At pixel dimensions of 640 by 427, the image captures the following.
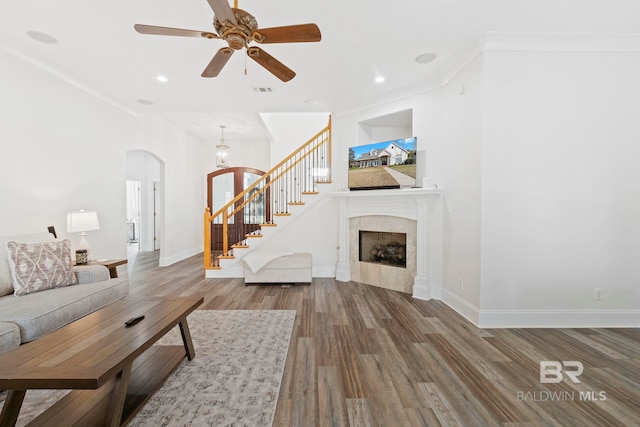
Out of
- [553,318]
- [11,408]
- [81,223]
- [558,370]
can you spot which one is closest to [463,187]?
[553,318]

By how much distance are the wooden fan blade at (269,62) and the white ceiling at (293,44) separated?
0.55 metres

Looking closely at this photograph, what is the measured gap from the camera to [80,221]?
356cm

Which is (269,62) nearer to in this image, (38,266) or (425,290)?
(38,266)

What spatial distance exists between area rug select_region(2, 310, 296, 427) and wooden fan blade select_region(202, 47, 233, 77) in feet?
8.34

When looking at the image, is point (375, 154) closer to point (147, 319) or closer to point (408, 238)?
point (408, 238)

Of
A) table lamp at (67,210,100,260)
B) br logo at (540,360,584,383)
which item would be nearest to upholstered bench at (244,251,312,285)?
table lamp at (67,210,100,260)

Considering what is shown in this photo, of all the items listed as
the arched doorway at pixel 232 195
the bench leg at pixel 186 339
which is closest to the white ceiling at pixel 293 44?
the bench leg at pixel 186 339

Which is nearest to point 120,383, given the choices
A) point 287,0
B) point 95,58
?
point 287,0

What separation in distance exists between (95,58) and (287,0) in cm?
257

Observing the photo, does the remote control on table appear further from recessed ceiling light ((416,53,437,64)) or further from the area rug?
recessed ceiling light ((416,53,437,64))

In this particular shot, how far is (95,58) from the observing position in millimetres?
3254

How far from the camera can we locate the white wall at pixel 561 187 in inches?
114

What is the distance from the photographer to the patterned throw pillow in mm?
2492

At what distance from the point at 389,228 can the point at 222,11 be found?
11.6 ft
